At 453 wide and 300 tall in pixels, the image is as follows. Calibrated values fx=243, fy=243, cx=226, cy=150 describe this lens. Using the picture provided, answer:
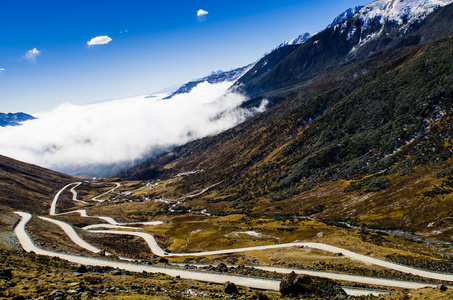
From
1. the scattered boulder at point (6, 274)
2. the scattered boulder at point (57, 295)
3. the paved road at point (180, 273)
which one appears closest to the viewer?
the scattered boulder at point (57, 295)

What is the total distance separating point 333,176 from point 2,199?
23512cm

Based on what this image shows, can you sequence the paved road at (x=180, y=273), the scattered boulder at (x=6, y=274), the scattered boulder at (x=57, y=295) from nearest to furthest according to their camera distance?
the scattered boulder at (x=57, y=295), the scattered boulder at (x=6, y=274), the paved road at (x=180, y=273)

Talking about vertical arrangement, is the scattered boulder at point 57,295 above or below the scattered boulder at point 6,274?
below

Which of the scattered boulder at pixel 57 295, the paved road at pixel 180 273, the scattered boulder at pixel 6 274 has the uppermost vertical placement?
the scattered boulder at pixel 6 274

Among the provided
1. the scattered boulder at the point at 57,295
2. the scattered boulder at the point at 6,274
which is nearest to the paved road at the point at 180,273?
the scattered boulder at the point at 6,274

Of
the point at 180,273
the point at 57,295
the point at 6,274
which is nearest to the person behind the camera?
the point at 57,295

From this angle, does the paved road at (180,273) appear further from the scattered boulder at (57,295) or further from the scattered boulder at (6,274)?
the scattered boulder at (57,295)

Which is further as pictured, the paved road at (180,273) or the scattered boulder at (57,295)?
the paved road at (180,273)

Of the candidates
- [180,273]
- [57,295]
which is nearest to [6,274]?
[57,295]

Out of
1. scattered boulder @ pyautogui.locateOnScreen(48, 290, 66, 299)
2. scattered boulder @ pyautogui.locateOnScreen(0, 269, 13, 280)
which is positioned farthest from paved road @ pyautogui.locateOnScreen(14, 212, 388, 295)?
scattered boulder @ pyautogui.locateOnScreen(48, 290, 66, 299)

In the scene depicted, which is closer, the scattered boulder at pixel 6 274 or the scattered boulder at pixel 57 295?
the scattered boulder at pixel 57 295

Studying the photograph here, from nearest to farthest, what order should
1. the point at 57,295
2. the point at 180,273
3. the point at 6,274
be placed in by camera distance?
the point at 57,295
the point at 6,274
the point at 180,273

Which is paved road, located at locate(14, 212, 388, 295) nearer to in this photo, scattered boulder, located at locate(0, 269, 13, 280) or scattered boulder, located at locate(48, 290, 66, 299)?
scattered boulder, located at locate(0, 269, 13, 280)

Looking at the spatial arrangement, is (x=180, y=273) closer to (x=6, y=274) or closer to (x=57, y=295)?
(x=57, y=295)
